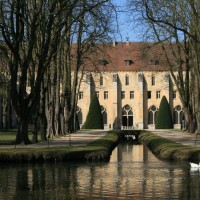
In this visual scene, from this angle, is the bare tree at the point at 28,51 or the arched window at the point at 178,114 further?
the arched window at the point at 178,114

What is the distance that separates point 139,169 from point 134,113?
2606 inches

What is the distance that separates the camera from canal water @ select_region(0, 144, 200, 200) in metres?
14.2

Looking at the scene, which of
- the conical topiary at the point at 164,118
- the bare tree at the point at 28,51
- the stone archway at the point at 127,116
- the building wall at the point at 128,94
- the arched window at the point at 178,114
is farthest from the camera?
the stone archway at the point at 127,116

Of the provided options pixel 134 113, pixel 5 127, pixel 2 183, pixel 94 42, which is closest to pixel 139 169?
pixel 2 183

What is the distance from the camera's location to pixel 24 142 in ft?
97.4

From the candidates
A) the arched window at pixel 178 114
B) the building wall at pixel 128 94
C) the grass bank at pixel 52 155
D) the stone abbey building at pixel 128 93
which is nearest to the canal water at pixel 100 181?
the grass bank at pixel 52 155

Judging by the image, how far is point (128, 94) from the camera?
8694cm

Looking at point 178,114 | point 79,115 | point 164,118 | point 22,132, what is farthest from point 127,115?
point 22,132

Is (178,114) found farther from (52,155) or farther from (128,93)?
(52,155)

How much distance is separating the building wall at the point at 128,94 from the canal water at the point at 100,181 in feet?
207

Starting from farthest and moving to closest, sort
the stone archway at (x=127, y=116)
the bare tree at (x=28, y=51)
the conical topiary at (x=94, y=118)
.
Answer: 1. the stone archway at (x=127, y=116)
2. the conical topiary at (x=94, y=118)
3. the bare tree at (x=28, y=51)

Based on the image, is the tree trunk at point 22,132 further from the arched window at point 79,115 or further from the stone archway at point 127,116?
the stone archway at point 127,116

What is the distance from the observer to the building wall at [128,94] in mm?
85312

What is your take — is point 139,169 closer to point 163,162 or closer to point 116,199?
point 163,162
